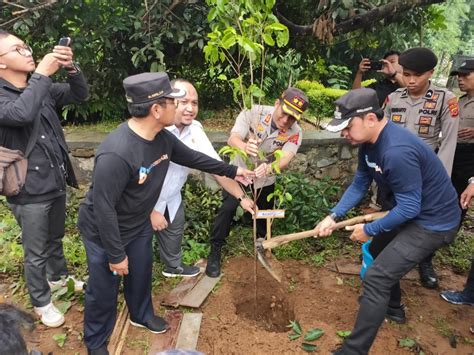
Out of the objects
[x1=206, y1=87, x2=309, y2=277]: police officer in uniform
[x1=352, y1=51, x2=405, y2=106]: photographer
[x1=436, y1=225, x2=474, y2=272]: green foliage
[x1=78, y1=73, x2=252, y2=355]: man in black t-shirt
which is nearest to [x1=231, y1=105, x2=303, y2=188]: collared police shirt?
[x1=206, y1=87, x2=309, y2=277]: police officer in uniform

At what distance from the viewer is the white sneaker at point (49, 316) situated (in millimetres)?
3010

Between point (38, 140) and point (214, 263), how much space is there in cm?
194

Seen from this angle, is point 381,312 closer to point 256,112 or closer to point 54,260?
point 256,112

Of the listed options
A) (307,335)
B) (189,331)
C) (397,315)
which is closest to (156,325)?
(189,331)

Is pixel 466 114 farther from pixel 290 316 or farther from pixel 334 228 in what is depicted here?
pixel 290 316

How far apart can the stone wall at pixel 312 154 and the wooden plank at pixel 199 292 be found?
178 cm

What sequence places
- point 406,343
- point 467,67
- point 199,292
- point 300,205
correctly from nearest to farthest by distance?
point 406,343 < point 199,292 < point 467,67 < point 300,205

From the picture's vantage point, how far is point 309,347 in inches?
111

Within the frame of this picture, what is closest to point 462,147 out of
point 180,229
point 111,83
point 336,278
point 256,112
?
point 336,278

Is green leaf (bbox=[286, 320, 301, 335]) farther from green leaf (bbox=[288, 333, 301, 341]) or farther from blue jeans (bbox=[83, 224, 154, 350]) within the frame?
blue jeans (bbox=[83, 224, 154, 350])

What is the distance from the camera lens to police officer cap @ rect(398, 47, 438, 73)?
3.18 m

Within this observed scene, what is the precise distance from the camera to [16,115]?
2.43 m

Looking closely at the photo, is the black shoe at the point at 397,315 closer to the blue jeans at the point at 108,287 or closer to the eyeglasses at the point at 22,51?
the blue jeans at the point at 108,287

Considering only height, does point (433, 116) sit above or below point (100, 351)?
above
